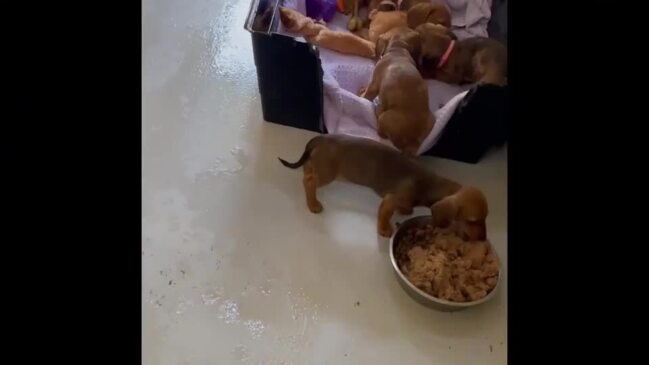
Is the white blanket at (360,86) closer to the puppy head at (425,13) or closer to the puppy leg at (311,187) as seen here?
the puppy head at (425,13)

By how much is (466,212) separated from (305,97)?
49 centimetres

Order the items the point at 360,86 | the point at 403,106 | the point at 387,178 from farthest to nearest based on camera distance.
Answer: the point at 360,86, the point at 403,106, the point at 387,178

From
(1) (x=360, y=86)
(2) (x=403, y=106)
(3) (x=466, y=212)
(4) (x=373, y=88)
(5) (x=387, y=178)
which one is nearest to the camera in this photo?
(3) (x=466, y=212)

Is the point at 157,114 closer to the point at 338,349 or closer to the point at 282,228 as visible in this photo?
the point at 282,228

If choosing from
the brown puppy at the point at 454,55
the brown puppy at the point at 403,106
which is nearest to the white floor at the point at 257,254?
the brown puppy at the point at 403,106

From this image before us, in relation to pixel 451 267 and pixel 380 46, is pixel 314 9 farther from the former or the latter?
pixel 451 267

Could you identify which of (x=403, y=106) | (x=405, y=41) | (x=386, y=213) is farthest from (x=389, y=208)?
(x=405, y=41)

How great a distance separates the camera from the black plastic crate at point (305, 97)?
4.94 feet

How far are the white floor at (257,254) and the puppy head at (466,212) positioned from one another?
167 mm

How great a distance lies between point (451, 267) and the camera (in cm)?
138

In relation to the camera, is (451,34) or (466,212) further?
(451,34)

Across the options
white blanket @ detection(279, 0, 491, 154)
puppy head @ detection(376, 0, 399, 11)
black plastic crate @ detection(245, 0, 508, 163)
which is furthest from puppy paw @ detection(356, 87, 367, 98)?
puppy head @ detection(376, 0, 399, 11)
